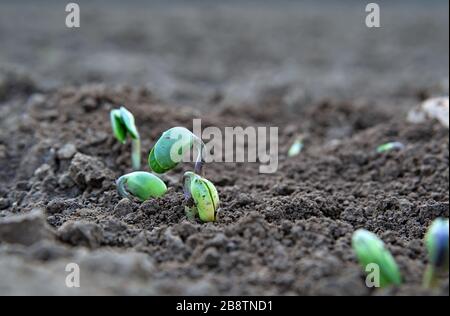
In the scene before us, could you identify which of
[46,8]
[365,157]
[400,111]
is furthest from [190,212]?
[46,8]

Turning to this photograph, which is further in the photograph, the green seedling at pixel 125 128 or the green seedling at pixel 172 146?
the green seedling at pixel 125 128

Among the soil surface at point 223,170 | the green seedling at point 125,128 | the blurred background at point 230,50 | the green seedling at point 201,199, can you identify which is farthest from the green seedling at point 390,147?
the green seedling at point 201,199

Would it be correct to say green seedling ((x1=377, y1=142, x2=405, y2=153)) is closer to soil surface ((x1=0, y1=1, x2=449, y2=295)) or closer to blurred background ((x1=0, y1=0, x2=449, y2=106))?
soil surface ((x1=0, y1=1, x2=449, y2=295))

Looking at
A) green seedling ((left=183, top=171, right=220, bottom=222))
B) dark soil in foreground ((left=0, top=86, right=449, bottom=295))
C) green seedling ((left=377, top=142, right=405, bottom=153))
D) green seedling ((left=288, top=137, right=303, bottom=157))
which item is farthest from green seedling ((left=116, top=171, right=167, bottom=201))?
green seedling ((left=377, top=142, right=405, bottom=153))

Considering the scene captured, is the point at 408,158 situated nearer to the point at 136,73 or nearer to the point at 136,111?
the point at 136,111

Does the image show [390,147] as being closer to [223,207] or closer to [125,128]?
[223,207]

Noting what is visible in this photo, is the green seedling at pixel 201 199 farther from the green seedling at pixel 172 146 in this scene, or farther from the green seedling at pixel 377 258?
the green seedling at pixel 377 258
